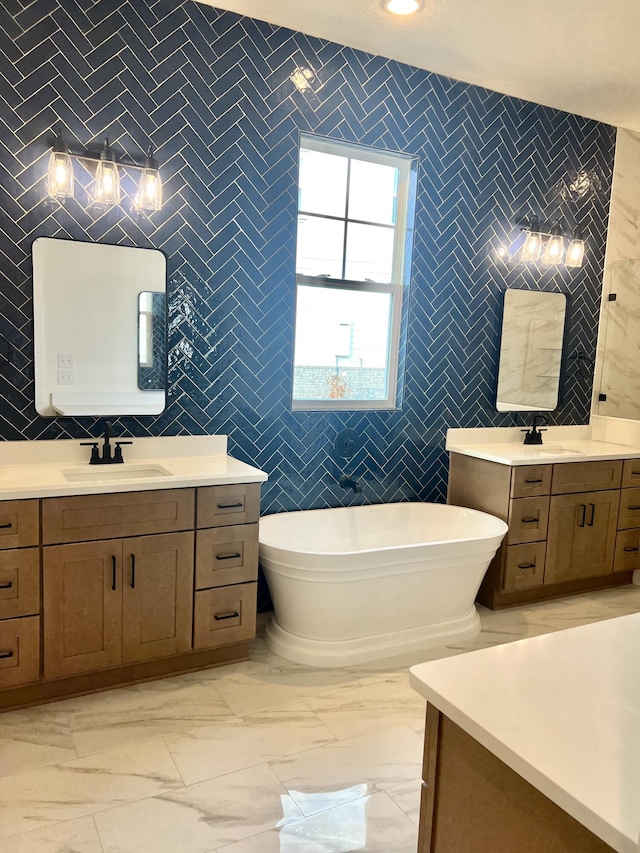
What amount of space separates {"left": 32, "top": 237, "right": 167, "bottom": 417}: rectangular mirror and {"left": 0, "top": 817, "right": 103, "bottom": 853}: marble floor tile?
A: 5.34 ft

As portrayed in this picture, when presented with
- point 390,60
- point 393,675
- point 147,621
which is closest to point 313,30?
point 390,60

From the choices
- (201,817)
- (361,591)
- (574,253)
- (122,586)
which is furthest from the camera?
(574,253)

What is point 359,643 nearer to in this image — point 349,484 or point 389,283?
point 349,484

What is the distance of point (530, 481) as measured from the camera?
3633 millimetres

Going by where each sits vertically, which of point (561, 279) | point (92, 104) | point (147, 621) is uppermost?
point (92, 104)

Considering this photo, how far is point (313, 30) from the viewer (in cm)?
323

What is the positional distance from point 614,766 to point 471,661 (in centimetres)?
32

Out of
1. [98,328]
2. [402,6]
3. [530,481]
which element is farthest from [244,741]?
[402,6]

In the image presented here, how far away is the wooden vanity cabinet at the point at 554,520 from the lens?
3.64 meters

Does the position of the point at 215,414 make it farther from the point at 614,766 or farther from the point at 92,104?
the point at 614,766

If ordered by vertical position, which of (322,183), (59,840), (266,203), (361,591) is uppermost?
(322,183)

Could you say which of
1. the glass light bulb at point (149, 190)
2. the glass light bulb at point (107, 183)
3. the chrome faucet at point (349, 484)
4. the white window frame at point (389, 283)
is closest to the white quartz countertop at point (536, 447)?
the white window frame at point (389, 283)

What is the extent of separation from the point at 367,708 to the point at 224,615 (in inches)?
28.5

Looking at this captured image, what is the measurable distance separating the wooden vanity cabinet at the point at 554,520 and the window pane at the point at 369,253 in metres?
1.19
